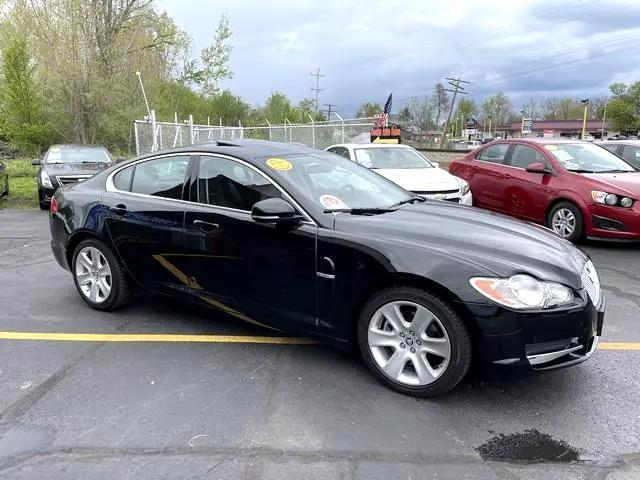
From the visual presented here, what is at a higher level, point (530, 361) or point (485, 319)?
point (485, 319)

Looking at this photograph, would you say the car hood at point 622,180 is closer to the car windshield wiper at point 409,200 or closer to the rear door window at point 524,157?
the rear door window at point 524,157

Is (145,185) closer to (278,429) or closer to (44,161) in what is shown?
(278,429)

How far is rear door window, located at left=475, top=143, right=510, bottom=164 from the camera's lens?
8.91m

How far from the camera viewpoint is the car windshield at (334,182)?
12.2 feet

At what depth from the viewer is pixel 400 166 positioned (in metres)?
9.37

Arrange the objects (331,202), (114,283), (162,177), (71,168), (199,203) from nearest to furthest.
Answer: (331,202) < (199,203) < (162,177) < (114,283) < (71,168)

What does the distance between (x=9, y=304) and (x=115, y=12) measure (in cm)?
2342

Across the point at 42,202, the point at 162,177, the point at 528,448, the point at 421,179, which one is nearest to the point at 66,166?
the point at 42,202

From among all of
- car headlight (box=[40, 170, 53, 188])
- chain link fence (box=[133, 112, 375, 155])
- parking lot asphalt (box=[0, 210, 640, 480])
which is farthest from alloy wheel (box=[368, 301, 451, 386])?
chain link fence (box=[133, 112, 375, 155])

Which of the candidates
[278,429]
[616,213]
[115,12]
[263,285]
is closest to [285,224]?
[263,285]

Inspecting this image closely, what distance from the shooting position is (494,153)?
918 cm

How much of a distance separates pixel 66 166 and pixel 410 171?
745 cm

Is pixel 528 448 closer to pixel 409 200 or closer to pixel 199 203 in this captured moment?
pixel 409 200

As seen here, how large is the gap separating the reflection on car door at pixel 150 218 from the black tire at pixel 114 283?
14 centimetres
